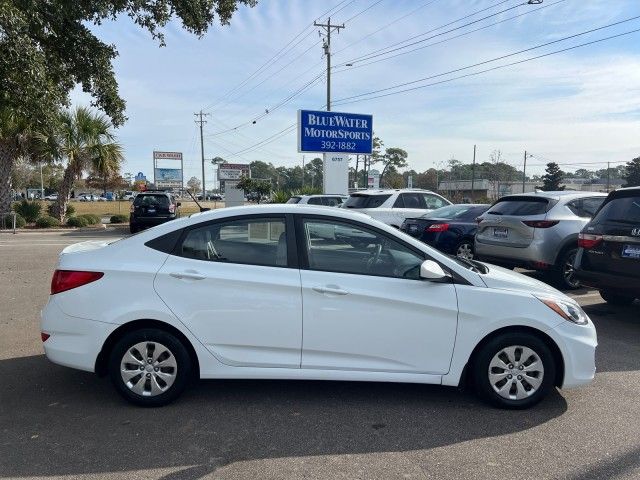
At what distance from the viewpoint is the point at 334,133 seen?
60.2ft

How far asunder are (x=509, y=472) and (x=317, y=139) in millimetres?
15859

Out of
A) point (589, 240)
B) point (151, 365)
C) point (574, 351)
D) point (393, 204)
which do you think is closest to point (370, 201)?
point (393, 204)

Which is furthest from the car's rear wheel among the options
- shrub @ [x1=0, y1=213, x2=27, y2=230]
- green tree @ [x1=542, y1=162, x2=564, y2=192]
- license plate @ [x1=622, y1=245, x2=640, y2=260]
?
green tree @ [x1=542, y1=162, x2=564, y2=192]

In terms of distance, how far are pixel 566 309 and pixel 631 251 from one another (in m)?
2.57

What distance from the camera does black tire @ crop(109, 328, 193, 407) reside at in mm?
3902

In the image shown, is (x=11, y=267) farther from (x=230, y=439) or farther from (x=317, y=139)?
(x=317, y=139)

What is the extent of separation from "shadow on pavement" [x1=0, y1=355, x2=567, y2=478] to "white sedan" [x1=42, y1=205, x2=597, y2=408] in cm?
24

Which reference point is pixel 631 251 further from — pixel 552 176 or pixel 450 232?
pixel 552 176

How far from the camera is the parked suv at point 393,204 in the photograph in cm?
1306

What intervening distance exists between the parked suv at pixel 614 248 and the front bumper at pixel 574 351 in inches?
94.6

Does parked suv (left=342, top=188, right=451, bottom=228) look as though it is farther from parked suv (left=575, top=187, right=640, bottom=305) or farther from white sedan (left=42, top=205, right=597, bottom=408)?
white sedan (left=42, top=205, right=597, bottom=408)

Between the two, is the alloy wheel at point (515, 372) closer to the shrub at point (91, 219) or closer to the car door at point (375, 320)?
the car door at point (375, 320)

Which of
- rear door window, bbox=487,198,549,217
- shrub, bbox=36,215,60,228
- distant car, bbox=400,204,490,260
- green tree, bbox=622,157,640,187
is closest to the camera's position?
rear door window, bbox=487,198,549,217

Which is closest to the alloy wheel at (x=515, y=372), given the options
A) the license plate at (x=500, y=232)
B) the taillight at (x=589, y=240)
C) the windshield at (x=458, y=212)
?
the taillight at (x=589, y=240)
